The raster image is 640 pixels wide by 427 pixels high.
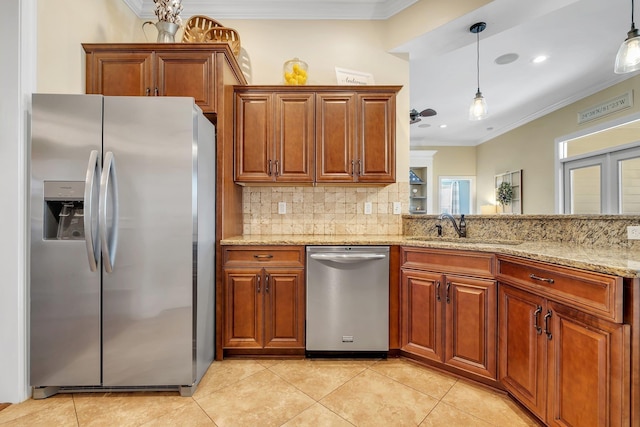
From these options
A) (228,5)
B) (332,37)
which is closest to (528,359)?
(332,37)

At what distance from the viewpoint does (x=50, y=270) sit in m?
1.65

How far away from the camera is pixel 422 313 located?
2.03 m

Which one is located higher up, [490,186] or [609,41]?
[609,41]

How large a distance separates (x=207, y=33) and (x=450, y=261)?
277 cm

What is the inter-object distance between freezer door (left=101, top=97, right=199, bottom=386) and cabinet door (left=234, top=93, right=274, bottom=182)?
0.74 m

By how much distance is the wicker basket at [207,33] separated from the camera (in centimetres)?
253

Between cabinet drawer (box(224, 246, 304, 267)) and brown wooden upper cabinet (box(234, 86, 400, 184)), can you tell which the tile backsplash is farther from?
cabinet drawer (box(224, 246, 304, 267))

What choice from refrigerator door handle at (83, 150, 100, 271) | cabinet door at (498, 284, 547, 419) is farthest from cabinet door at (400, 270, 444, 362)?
refrigerator door handle at (83, 150, 100, 271)

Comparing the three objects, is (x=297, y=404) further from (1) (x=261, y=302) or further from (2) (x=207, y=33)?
(2) (x=207, y=33)

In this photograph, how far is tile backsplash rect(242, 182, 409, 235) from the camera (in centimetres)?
281

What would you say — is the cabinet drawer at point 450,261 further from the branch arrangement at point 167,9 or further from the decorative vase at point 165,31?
the branch arrangement at point 167,9

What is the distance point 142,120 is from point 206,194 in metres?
0.58

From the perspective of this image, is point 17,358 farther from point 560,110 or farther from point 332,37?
point 560,110

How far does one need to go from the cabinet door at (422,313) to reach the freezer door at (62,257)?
6.60 ft
